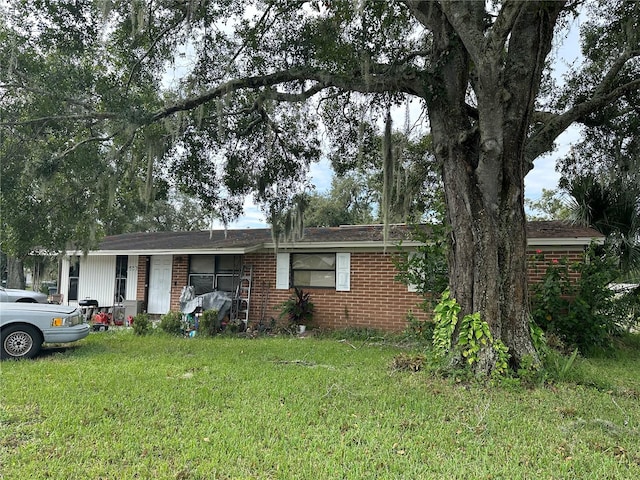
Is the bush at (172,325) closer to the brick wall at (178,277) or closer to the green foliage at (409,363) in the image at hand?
the brick wall at (178,277)

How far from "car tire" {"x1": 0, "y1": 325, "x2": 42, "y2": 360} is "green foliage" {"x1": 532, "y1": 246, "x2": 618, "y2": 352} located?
8700mm

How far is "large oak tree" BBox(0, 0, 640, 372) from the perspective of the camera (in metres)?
5.94

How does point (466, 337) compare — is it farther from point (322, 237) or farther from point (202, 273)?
point (202, 273)

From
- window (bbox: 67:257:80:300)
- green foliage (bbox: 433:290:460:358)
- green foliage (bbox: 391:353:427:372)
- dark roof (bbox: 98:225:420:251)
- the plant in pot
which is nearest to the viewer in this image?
green foliage (bbox: 433:290:460:358)

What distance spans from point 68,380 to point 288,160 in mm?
6075

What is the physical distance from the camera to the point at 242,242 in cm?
1230

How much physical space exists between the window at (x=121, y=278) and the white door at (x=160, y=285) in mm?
1214

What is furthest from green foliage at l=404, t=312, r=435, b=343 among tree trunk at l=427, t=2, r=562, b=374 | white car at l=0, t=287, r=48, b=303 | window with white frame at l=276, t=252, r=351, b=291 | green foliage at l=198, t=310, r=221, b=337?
white car at l=0, t=287, r=48, b=303

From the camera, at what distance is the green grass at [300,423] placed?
324 cm

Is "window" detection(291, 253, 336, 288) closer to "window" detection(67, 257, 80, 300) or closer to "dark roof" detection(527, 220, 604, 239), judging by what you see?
"dark roof" detection(527, 220, 604, 239)

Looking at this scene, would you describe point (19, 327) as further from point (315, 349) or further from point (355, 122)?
point (355, 122)

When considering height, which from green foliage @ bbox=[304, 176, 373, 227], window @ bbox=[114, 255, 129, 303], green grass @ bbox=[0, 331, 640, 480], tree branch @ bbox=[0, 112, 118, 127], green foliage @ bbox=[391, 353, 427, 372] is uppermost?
green foliage @ bbox=[304, 176, 373, 227]

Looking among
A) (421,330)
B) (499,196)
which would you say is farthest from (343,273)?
(499,196)

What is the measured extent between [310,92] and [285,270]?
5.03m
